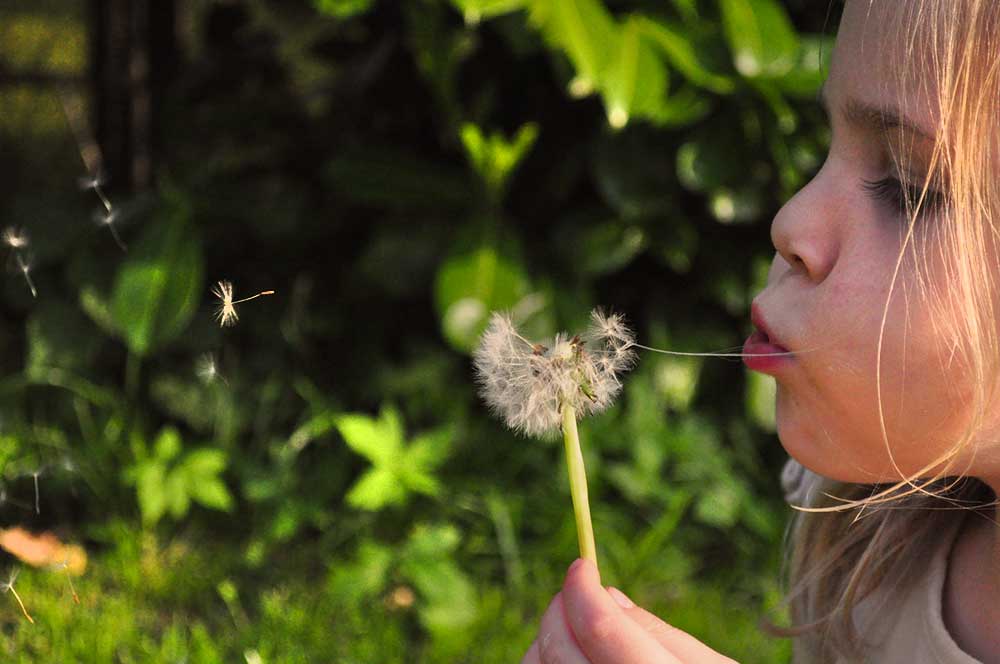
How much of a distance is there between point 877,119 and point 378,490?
1098mm

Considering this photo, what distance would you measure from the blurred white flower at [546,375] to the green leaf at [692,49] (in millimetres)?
967

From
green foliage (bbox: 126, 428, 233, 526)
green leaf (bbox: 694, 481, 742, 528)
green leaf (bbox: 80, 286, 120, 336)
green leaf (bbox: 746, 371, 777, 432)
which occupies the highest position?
green leaf (bbox: 80, 286, 120, 336)

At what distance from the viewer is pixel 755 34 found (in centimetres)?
188

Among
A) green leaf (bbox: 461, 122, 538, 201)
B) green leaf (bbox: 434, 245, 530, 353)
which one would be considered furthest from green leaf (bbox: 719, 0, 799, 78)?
green leaf (bbox: 434, 245, 530, 353)

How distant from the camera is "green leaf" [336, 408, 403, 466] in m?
1.88

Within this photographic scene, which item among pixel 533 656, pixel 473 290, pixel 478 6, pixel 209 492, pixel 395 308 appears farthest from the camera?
pixel 395 308

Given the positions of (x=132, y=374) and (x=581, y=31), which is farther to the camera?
(x=132, y=374)

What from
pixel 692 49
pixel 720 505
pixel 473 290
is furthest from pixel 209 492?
pixel 692 49

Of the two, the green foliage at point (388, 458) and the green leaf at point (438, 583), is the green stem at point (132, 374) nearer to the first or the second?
the green foliage at point (388, 458)

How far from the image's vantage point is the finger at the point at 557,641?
0.96 meters

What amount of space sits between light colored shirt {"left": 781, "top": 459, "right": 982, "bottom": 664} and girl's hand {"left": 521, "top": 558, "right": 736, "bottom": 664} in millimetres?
295

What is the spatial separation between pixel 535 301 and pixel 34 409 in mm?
955

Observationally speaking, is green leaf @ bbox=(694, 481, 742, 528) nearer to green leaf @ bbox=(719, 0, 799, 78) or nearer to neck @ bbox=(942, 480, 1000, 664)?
green leaf @ bbox=(719, 0, 799, 78)

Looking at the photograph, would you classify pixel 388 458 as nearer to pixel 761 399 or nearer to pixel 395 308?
pixel 395 308
